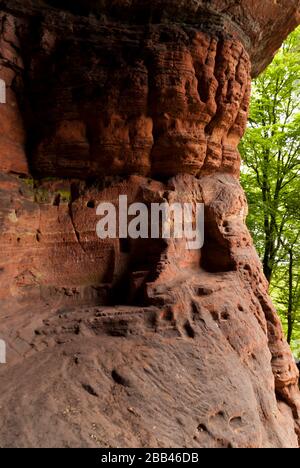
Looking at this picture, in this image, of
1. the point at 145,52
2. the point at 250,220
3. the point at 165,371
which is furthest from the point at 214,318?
the point at 250,220

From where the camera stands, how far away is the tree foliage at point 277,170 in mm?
9969

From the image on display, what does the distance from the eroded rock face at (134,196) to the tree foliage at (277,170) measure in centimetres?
473

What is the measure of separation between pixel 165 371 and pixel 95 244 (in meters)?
2.02

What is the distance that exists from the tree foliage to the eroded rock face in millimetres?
4731

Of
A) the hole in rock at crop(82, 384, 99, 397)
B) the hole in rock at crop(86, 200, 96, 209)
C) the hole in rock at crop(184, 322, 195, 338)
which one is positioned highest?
the hole in rock at crop(86, 200, 96, 209)

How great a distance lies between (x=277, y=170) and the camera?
10.4 m

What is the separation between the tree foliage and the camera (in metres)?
9.97

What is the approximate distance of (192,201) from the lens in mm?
5059

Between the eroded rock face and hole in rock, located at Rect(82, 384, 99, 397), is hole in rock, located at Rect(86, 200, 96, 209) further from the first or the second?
hole in rock, located at Rect(82, 384, 99, 397)

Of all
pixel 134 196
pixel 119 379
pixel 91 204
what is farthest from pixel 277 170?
pixel 119 379

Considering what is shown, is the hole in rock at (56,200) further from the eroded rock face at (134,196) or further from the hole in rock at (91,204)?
the hole in rock at (91,204)

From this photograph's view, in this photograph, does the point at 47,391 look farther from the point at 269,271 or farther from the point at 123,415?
the point at 269,271

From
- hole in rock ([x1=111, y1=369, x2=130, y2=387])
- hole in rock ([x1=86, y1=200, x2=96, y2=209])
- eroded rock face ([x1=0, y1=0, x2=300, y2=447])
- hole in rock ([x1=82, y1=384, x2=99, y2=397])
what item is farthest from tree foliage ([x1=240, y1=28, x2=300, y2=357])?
hole in rock ([x1=82, y1=384, x2=99, y2=397])

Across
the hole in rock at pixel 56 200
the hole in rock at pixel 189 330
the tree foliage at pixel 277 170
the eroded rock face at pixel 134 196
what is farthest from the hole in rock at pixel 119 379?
the tree foliage at pixel 277 170
